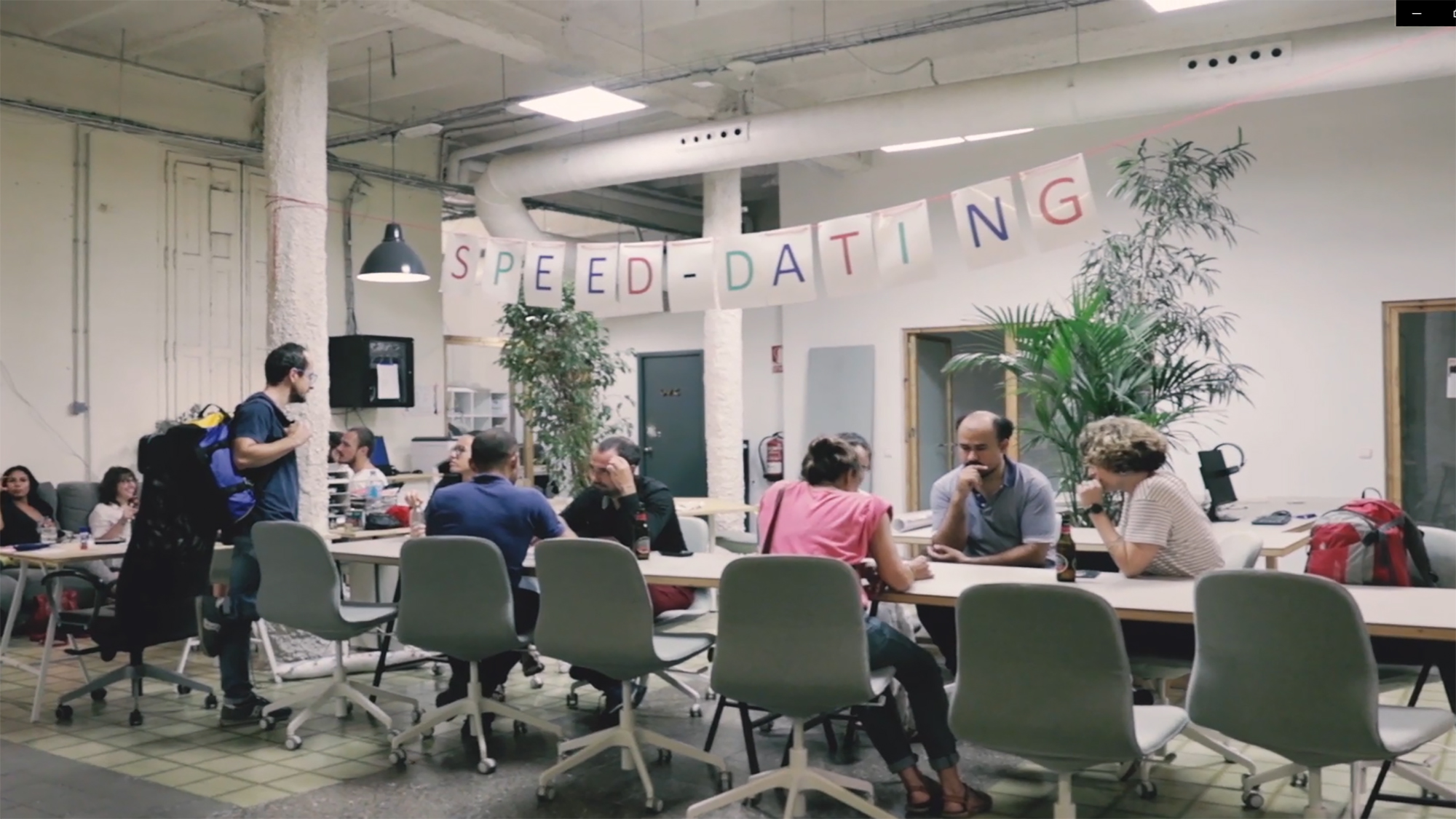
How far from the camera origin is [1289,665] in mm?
2689

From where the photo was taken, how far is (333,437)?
731 centimetres

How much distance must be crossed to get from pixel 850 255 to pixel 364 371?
532 cm

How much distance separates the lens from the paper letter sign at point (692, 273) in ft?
17.9

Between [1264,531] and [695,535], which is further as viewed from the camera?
[1264,531]

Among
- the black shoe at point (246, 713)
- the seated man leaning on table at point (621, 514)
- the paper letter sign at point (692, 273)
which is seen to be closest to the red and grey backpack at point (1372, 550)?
the seated man leaning on table at point (621, 514)

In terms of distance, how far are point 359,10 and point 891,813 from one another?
6004 millimetres

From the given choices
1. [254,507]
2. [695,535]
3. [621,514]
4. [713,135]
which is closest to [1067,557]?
[621,514]

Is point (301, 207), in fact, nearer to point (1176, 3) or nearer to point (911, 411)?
point (1176, 3)

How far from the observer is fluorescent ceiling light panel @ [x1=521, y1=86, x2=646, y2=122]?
24.8ft

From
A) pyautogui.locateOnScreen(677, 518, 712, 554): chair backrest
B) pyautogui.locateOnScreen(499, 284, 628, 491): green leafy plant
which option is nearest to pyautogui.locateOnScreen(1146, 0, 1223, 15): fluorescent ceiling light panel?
pyautogui.locateOnScreen(677, 518, 712, 554): chair backrest

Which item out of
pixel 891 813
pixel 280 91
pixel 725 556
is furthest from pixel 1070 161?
pixel 280 91

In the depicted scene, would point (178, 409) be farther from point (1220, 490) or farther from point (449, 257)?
point (1220, 490)

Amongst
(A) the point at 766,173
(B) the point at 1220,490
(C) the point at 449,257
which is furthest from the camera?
(A) the point at 766,173

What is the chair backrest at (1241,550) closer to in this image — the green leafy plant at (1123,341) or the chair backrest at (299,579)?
the green leafy plant at (1123,341)
